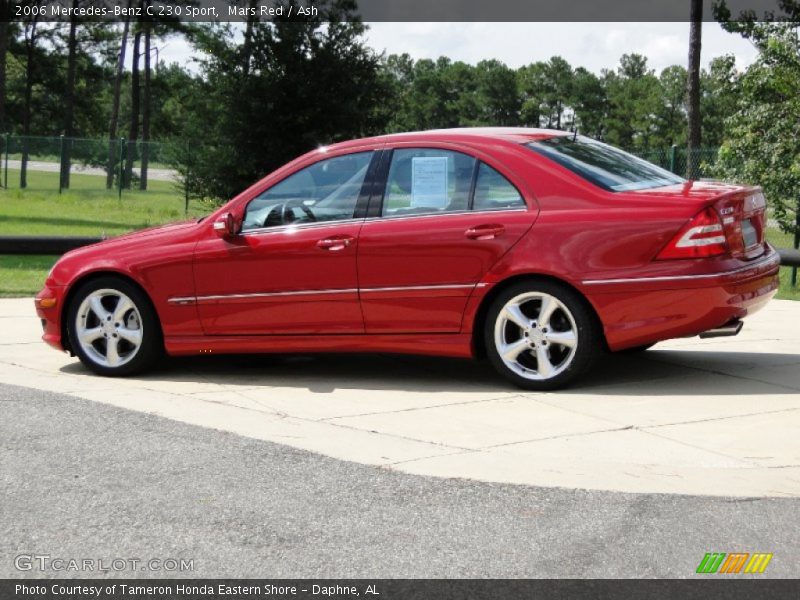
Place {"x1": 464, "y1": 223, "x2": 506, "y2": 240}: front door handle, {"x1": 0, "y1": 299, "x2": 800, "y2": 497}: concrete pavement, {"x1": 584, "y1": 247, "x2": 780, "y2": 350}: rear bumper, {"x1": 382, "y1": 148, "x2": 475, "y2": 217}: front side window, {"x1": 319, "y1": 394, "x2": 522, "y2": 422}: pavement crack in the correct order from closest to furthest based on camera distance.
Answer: {"x1": 0, "y1": 299, "x2": 800, "y2": 497}: concrete pavement, {"x1": 319, "y1": 394, "x2": 522, "y2": 422}: pavement crack, {"x1": 584, "y1": 247, "x2": 780, "y2": 350}: rear bumper, {"x1": 464, "y1": 223, "x2": 506, "y2": 240}: front door handle, {"x1": 382, "y1": 148, "x2": 475, "y2": 217}: front side window

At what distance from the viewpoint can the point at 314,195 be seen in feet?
27.3

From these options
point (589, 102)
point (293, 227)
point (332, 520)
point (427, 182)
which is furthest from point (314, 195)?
point (589, 102)

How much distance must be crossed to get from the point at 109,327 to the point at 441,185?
2459mm

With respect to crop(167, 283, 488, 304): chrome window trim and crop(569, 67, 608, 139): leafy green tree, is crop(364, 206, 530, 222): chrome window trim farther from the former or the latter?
crop(569, 67, 608, 139): leafy green tree

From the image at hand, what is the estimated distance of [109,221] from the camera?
32875 mm

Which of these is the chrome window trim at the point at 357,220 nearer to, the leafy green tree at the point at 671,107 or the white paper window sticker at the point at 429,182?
the white paper window sticker at the point at 429,182

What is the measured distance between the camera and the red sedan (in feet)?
24.5

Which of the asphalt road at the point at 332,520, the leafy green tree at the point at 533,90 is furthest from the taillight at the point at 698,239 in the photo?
the leafy green tree at the point at 533,90

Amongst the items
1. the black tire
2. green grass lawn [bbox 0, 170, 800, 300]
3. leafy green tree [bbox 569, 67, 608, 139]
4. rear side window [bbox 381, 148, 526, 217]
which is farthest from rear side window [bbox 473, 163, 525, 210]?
leafy green tree [bbox 569, 67, 608, 139]

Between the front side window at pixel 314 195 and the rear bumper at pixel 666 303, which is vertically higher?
the front side window at pixel 314 195

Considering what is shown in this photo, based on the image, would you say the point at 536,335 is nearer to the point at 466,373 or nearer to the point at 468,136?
the point at 466,373

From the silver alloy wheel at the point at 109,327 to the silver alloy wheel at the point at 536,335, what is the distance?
2522 mm

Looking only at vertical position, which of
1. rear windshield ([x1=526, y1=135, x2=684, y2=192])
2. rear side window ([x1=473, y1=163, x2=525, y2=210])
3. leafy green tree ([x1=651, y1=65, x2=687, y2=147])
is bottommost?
rear side window ([x1=473, y1=163, x2=525, y2=210])

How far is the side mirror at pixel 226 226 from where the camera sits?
8320 millimetres
